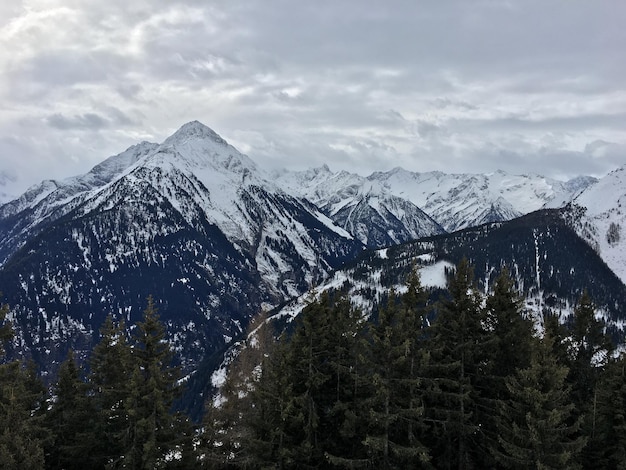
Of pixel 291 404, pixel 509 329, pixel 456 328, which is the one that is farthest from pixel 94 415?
pixel 509 329

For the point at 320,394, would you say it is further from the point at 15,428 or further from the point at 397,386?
the point at 15,428

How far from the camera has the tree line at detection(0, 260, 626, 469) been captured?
3044 centimetres

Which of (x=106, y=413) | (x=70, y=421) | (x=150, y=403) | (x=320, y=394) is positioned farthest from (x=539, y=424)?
(x=70, y=421)

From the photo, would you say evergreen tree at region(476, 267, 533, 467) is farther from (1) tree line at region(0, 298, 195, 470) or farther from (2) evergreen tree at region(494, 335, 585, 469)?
(1) tree line at region(0, 298, 195, 470)

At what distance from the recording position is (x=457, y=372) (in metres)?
35.2

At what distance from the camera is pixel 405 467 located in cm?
3169

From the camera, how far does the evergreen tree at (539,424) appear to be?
27641 millimetres

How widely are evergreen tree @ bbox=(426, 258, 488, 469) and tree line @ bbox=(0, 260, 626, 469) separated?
10cm

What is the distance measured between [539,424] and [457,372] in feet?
26.4

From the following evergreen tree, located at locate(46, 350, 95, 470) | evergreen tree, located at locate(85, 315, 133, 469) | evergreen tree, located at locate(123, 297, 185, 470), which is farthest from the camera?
evergreen tree, located at locate(46, 350, 95, 470)

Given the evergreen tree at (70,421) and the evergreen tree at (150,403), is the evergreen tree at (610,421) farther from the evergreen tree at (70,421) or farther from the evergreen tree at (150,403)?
the evergreen tree at (70,421)

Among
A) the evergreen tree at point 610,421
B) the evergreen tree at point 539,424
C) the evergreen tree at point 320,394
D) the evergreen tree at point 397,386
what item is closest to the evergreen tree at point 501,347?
the evergreen tree at point 539,424

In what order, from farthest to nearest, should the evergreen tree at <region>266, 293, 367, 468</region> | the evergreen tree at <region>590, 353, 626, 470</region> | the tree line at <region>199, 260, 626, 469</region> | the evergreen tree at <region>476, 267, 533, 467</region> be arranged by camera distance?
the evergreen tree at <region>476, 267, 533, 467</region>, the evergreen tree at <region>266, 293, 367, 468</region>, the evergreen tree at <region>590, 353, 626, 470</region>, the tree line at <region>199, 260, 626, 469</region>

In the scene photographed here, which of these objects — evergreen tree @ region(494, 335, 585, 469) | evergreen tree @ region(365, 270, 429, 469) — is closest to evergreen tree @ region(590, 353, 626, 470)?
evergreen tree @ region(494, 335, 585, 469)
